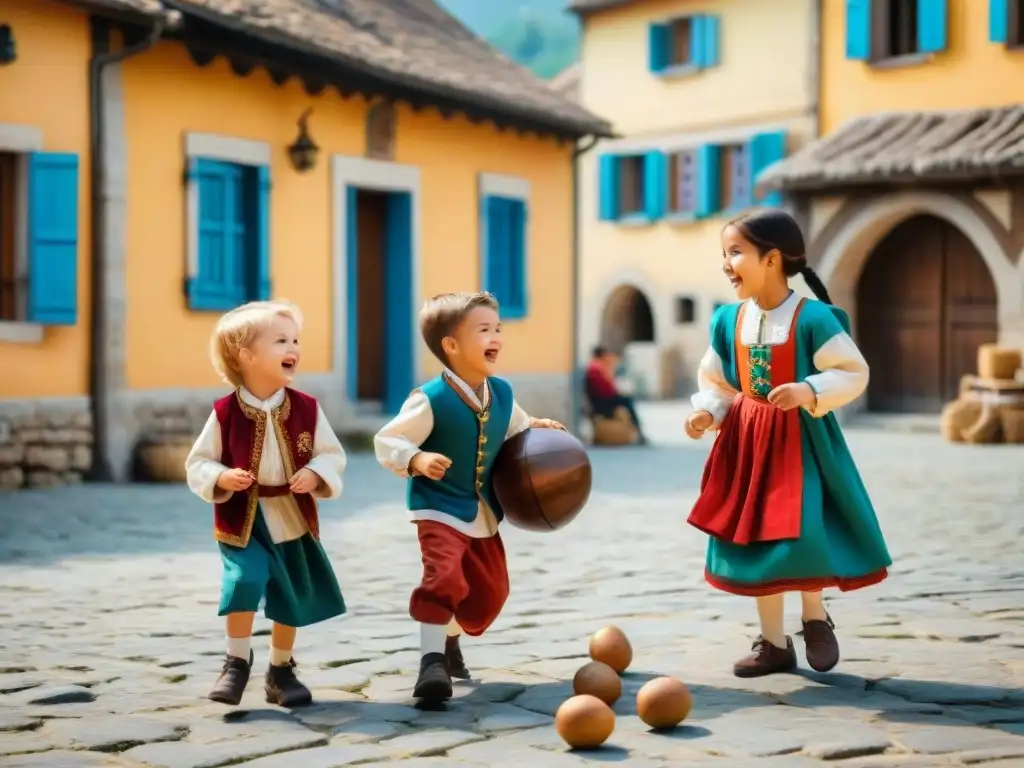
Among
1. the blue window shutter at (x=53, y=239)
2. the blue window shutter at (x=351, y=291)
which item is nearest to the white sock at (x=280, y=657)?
the blue window shutter at (x=53, y=239)

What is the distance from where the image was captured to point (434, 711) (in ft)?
14.3

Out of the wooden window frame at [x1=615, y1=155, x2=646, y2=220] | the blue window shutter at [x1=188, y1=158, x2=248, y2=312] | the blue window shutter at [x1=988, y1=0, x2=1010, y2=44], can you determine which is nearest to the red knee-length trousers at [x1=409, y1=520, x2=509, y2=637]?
the blue window shutter at [x1=188, y1=158, x2=248, y2=312]

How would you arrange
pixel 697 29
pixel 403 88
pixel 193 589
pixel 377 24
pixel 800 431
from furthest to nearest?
pixel 697 29 → pixel 377 24 → pixel 403 88 → pixel 193 589 → pixel 800 431

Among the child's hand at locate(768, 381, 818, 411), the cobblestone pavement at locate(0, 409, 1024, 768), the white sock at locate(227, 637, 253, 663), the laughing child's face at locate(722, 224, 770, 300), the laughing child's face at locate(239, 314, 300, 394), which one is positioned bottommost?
the cobblestone pavement at locate(0, 409, 1024, 768)

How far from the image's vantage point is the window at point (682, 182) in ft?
83.7

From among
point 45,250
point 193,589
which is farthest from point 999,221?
point 193,589

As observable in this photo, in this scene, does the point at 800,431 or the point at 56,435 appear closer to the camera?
the point at 800,431

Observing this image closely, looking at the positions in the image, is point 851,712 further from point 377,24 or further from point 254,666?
point 377,24

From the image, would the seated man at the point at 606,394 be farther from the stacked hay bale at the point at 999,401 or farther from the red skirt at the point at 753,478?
the red skirt at the point at 753,478

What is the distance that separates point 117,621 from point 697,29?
20.4m

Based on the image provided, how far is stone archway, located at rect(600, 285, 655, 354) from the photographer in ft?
89.9

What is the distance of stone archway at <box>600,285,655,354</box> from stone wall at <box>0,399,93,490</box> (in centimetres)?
1630

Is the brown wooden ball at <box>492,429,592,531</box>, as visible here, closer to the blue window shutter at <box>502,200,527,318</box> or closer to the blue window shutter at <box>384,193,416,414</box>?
the blue window shutter at <box>384,193,416,414</box>

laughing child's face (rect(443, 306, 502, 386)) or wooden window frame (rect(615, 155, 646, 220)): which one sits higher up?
wooden window frame (rect(615, 155, 646, 220))
